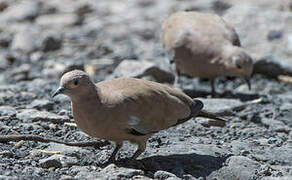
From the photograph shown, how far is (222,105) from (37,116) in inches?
87.9

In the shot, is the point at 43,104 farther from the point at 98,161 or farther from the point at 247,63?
the point at 247,63

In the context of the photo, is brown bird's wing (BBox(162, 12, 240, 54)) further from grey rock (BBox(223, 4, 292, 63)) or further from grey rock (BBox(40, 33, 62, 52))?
grey rock (BBox(40, 33, 62, 52))

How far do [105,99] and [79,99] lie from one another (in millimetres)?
201

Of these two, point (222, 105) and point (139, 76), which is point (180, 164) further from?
point (139, 76)

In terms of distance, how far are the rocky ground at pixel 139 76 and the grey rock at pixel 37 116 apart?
0.01 metres

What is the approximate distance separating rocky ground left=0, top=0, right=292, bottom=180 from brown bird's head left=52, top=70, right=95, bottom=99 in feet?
1.72

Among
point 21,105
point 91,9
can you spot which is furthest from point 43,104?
point 91,9

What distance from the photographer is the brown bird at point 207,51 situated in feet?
28.3

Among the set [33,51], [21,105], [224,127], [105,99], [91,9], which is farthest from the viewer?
[91,9]

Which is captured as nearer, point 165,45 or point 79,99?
point 79,99

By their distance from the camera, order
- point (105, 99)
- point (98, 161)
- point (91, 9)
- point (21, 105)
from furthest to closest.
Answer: point (91, 9) < point (21, 105) < point (98, 161) < point (105, 99)

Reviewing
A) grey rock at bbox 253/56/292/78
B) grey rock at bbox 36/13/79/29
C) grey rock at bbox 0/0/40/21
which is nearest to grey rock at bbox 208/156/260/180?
grey rock at bbox 253/56/292/78

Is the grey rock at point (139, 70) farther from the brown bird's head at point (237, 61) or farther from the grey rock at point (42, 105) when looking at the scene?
the grey rock at point (42, 105)

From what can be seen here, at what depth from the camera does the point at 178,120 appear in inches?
227
